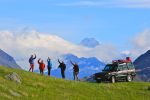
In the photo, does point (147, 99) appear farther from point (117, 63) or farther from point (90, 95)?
point (117, 63)

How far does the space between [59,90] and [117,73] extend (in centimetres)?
1995

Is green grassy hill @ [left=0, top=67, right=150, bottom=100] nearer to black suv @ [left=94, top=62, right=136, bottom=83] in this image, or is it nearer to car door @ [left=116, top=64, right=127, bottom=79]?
black suv @ [left=94, top=62, right=136, bottom=83]

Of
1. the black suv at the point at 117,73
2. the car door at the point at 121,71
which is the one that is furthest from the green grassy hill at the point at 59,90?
the car door at the point at 121,71

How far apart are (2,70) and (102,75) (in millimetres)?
18102

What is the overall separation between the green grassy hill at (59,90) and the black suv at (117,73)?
6.80m

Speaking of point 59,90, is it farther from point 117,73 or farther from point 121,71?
point 121,71

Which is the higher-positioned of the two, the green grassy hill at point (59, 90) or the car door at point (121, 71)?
the car door at point (121, 71)

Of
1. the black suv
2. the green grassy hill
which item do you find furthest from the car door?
the green grassy hill

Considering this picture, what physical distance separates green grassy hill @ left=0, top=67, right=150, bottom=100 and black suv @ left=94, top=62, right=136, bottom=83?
680 centimetres

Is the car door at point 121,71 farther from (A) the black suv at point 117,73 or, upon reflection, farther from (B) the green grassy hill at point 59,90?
(B) the green grassy hill at point 59,90

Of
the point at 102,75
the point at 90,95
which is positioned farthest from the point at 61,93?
the point at 102,75

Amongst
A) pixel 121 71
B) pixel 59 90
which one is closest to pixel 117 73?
pixel 121 71

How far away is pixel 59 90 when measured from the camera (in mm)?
47469

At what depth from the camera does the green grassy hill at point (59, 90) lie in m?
41.1
